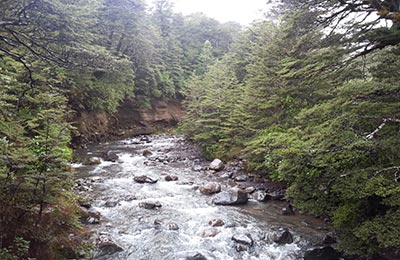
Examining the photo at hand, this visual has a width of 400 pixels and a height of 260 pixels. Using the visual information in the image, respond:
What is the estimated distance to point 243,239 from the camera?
326 inches

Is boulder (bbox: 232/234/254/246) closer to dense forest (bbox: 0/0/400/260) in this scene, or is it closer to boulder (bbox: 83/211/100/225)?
dense forest (bbox: 0/0/400/260)

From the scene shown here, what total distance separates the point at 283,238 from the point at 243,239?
3.41 ft

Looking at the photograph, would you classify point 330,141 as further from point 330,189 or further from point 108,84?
point 108,84

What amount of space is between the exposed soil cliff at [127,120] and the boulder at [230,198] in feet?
40.5

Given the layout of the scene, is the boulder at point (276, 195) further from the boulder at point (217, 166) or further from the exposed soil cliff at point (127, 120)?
the exposed soil cliff at point (127, 120)

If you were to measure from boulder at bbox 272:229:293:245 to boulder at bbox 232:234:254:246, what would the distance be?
64 centimetres

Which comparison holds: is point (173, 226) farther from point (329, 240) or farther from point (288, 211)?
point (329, 240)

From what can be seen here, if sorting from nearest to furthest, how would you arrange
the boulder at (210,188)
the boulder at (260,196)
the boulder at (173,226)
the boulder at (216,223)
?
the boulder at (173,226), the boulder at (216,223), the boulder at (260,196), the boulder at (210,188)

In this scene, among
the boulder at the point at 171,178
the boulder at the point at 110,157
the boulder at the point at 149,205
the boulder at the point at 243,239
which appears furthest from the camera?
the boulder at the point at 110,157

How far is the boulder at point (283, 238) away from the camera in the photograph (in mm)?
8297

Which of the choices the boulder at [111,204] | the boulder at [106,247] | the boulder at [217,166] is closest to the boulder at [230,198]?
the boulder at [111,204]

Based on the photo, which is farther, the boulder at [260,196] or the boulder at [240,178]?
the boulder at [240,178]

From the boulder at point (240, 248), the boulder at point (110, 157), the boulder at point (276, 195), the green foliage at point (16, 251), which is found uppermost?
the green foliage at point (16, 251)

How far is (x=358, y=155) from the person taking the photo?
20.0 feet
